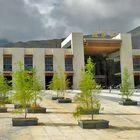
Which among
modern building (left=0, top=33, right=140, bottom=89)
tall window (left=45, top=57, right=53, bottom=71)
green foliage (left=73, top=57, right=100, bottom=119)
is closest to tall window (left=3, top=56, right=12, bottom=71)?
modern building (left=0, top=33, right=140, bottom=89)

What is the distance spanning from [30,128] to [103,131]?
10.4 ft

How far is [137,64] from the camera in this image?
75938mm

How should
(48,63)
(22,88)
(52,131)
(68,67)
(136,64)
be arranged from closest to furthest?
1. (52,131)
2. (22,88)
3. (48,63)
4. (68,67)
5. (136,64)

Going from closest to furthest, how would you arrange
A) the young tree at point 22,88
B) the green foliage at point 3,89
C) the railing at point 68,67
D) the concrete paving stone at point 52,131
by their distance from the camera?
the concrete paving stone at point 52,131, the young tree at point 22,88, the green foliage at point 3,89, the railing at point 68,67

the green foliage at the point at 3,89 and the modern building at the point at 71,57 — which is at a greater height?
the modern building at the point at 71,57

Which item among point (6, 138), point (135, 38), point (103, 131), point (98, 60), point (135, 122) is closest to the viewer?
point (6, 138)

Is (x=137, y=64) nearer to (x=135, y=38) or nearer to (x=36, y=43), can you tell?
(x=135, y=38)

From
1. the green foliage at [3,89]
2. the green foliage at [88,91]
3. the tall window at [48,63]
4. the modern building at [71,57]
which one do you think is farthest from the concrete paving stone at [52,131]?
the tall window at [48,63]

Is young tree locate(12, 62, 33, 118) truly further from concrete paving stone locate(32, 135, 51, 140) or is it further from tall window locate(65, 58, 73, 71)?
tall window locate(65, 58, 73, 71)

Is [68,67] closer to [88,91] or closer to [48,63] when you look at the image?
[48,63]

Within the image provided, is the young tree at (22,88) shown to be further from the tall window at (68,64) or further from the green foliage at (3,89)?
the tall window at (68,64)

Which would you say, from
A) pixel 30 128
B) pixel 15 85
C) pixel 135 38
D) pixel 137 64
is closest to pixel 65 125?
pixel 30 128

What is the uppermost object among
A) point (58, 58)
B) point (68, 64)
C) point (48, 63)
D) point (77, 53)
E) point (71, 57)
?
point (77, 53)

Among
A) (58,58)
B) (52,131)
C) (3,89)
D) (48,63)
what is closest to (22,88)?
(52,131)
